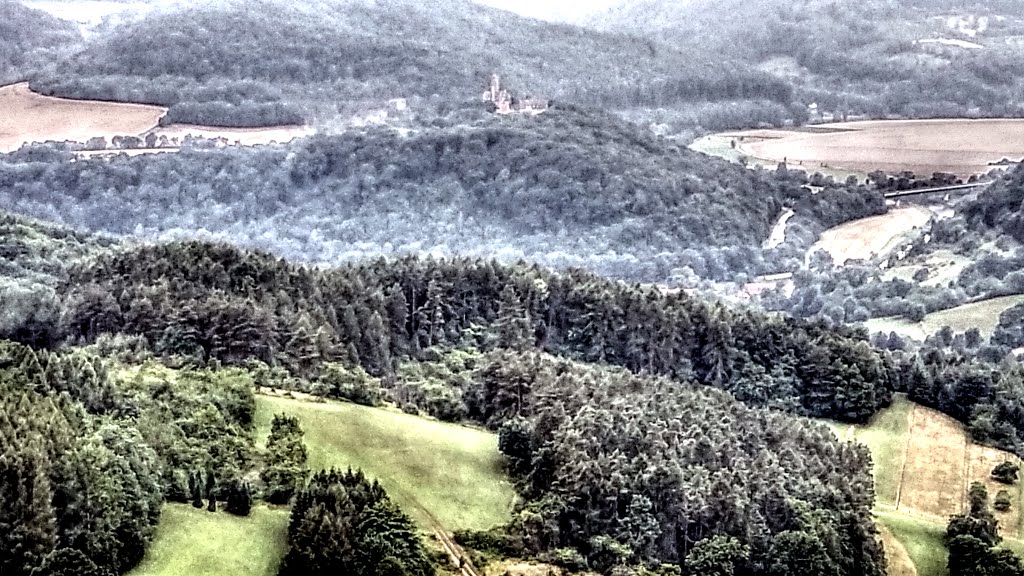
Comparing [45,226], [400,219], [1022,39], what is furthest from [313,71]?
[1022,39]

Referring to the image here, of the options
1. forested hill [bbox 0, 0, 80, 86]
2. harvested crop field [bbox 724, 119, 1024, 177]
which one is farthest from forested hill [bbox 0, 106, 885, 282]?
forested hill [bbox 0, 0, 80, 86]


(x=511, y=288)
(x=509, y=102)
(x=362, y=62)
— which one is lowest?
(x=511, y=288)

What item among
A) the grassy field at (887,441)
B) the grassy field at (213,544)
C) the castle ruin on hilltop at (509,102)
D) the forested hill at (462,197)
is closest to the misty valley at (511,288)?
the grassy field at (213,544)

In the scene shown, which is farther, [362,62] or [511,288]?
[362,62]

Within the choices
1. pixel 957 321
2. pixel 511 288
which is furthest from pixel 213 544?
pixel 957 321

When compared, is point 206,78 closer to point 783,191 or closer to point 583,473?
point 783,191

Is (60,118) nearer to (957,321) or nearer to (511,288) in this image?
(511,288)
